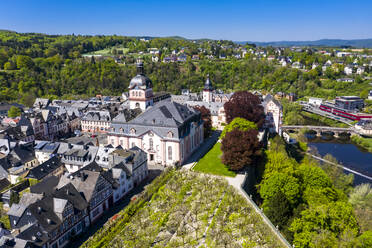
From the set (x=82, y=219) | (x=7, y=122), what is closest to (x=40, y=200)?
(x=82, y=219)

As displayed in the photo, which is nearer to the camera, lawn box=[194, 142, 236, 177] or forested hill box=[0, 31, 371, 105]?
lawn box=[194, 142, 236, 177]

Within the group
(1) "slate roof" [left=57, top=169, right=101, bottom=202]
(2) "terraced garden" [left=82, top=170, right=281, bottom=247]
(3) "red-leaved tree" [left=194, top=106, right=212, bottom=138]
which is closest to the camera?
(2) "terraced garden" [left=82, top=170, right=281, bottom=247]

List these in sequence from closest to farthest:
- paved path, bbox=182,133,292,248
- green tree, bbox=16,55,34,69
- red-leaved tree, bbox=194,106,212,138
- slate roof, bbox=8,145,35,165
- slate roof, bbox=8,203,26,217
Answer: paved path, bbox=182,133,292,248 → slate roof, bbox=8,203,26,217 → slate roof, bbox=8,145,35,165 → red-leaved tree, bbox=194,106,212,138 → green tree, bbox=16,55,34,69

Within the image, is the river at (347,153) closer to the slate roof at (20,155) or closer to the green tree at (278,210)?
the green tree at (278,210)

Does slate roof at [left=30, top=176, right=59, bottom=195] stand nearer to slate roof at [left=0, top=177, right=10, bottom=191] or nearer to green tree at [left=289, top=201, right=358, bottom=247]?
slate roof at [left=0, top=177, right=10, bottom=191]

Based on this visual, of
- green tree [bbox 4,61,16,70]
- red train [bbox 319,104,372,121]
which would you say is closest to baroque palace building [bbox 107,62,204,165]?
red train [bbox 319,104,372,121]

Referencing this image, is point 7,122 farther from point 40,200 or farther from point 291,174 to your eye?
point 291,174

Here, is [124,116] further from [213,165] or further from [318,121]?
[318,121]
